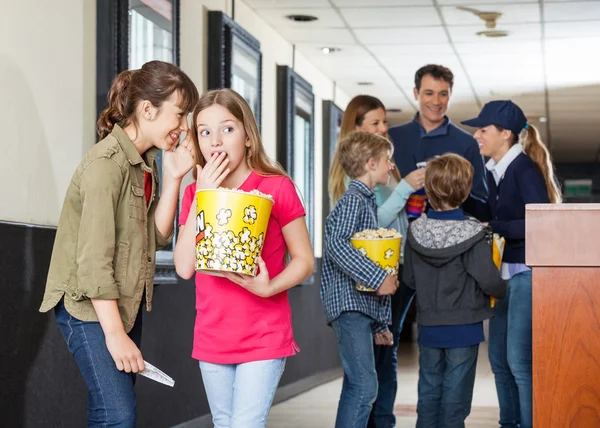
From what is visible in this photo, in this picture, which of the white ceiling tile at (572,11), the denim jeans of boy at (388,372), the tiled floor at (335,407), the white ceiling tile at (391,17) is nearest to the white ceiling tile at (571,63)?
the white ceiling tile at (572,11)

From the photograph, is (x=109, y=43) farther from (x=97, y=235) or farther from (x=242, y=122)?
(x=97, y=235)

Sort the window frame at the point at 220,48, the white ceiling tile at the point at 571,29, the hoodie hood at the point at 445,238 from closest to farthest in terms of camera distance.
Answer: the hoodie hood at the point at 445,238, the window frame at the point at 220,48, the white ceiling tile at the point at 571,29

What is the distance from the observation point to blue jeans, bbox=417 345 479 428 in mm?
3699

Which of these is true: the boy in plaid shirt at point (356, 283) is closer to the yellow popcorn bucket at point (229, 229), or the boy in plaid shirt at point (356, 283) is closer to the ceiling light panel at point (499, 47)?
the yellow popcorn bucket at point (229, 229)

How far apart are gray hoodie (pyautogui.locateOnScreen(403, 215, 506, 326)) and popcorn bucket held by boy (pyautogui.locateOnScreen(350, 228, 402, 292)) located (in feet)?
0.66

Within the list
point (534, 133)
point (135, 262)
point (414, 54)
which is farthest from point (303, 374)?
point (135, 262)

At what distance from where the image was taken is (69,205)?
234 centimetres

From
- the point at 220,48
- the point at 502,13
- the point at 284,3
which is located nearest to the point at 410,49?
the point at 502,13

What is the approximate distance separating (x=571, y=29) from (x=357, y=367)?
4.04 m

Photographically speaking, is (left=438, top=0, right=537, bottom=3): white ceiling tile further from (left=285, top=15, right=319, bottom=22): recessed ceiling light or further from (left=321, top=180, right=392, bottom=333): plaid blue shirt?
(left=321, top=180, right=392, bottom=333): plaid blue shirt

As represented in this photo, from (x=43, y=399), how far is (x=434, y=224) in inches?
60.6

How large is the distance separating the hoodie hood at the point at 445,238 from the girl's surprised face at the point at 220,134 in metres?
1.47

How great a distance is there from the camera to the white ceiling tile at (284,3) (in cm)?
605

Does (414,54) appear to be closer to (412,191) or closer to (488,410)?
(488,410)
